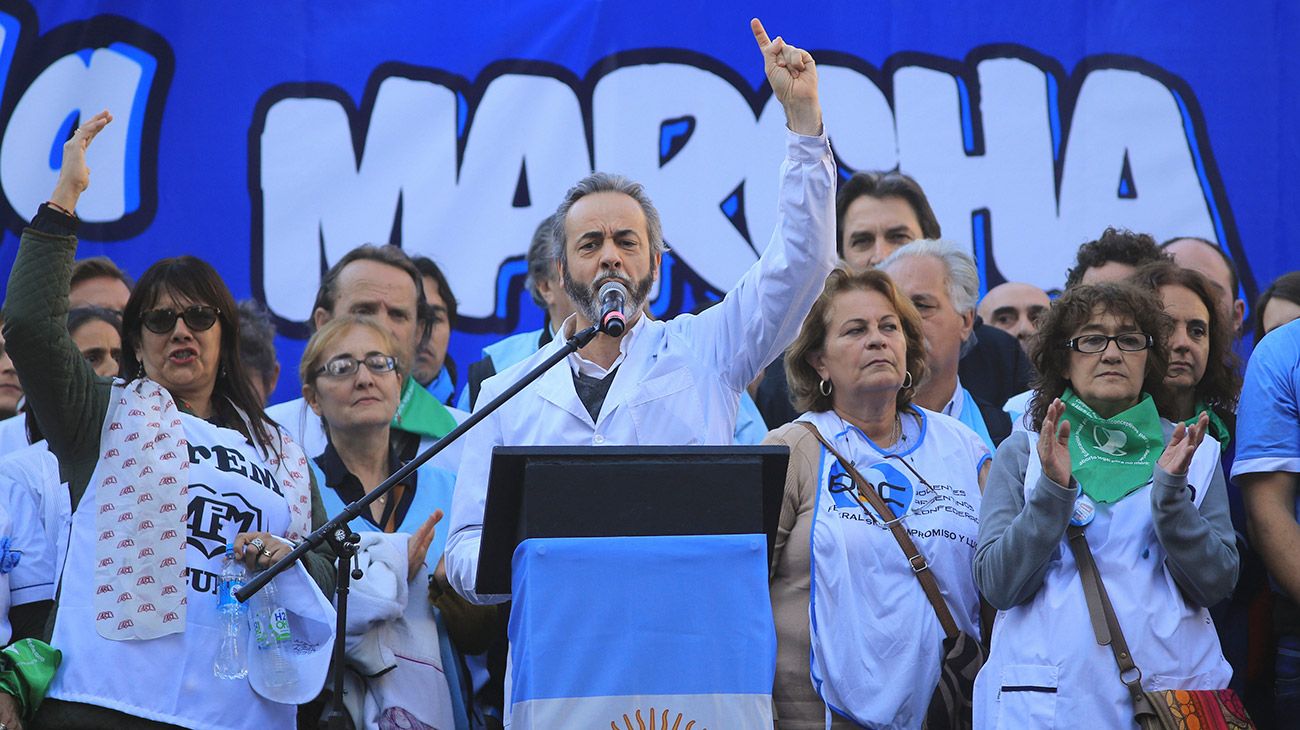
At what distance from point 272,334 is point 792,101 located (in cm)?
276

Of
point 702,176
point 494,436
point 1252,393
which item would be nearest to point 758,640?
point 494,436

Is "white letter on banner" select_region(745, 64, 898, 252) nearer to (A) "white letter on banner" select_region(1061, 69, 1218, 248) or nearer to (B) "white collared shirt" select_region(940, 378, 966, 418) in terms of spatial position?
(A) "white letter on banner" select_region(1061, 69, 1218, 248)

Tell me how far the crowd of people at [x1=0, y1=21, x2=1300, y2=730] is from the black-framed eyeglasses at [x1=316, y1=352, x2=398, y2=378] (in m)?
0.02

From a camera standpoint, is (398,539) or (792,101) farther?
(398,539)

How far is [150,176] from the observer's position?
6109 mm

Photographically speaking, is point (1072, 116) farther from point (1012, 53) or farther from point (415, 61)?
point (415, 61)

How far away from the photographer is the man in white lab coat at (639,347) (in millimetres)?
3668

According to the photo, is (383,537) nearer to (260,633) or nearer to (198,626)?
(260,633)

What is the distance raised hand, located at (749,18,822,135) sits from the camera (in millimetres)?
3516

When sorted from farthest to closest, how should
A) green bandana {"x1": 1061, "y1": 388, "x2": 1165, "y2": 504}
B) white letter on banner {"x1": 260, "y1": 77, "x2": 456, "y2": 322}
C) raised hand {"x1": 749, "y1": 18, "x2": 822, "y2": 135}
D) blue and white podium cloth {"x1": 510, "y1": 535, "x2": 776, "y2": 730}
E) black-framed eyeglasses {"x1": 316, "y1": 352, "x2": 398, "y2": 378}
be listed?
white letter on banner {"x1": 260, "y1": 77, "x2": 456, "y2": 322}
black-framed eyeglasses {"x1": 316, "y1": 352, "x2": 398, "y2": 378}
green bandana {"x1": 1061, "y1": 388, "x2": 1165, "y2": 504}
raised hand {"x1": 749, "y1": 18, "x2": 822, "y2": 135}
blue and white podium cloth {"x1": 510, "y1": 535, "x2": 776, "y2": 730}

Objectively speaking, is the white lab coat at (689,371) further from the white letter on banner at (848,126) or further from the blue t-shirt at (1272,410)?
the white letter on banner at (848,126)

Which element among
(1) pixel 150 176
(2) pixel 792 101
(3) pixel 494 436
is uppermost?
(1) pixel 150 176

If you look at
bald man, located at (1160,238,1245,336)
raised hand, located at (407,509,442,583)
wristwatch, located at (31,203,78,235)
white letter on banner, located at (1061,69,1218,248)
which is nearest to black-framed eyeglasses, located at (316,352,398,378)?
raised hand, located at (407,509,442,583)

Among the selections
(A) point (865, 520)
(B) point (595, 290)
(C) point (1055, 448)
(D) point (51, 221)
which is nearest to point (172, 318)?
(D) point (51, 221)
